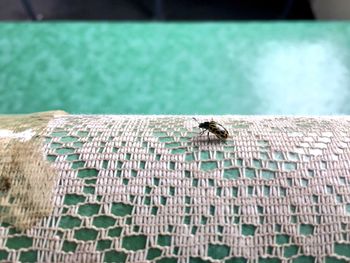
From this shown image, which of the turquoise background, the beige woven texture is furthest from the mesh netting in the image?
the turquoise background

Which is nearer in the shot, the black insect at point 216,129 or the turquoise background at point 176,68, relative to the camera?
the black insect at point 216,129

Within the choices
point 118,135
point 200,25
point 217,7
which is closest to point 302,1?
point 217,7

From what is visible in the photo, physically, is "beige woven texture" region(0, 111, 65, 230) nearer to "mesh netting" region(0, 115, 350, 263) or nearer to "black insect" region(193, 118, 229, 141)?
"mesh netting" region(0, 115, 350, 263)

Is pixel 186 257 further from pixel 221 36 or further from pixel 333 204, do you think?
pixel 221 36

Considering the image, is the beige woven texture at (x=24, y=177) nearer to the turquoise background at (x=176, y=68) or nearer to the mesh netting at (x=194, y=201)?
the mesh netting at (x=194, y=201)

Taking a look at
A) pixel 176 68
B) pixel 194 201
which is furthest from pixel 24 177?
pixel 176 68

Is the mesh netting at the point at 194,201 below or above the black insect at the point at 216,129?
below

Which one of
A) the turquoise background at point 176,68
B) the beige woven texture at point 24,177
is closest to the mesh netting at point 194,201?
the beige woven texture at point 24,177
